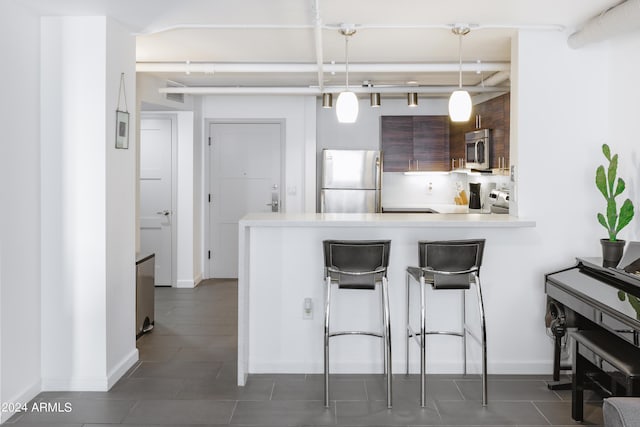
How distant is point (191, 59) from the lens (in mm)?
5133

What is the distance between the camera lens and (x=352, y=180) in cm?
691

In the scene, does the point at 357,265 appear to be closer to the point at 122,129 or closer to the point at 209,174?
the point at 122,129

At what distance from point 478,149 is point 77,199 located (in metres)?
4.12

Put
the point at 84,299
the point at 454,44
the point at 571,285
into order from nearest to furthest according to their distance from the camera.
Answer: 1. the point at 571,285
2. the point at 84,299
3. the point at 454,44

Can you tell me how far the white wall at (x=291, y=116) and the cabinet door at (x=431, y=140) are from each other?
4.51 ft

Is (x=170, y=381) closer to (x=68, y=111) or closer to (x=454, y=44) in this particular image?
(x=68, y=111)

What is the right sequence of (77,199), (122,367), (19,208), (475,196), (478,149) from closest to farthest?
1. (19,208)
2. (77,199)
3. (122,367)
4. (478,149)
5. (475,196)

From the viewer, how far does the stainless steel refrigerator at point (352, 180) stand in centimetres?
689

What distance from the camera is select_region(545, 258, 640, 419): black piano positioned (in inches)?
108

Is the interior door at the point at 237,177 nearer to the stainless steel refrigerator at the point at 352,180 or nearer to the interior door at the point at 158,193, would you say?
the interior door at the point at 158,193

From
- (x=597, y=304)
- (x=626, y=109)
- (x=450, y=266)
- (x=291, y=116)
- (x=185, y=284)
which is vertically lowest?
(x=185, y=284)

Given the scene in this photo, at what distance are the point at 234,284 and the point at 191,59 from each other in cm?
300

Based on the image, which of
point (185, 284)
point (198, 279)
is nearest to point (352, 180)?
point (198, 279)

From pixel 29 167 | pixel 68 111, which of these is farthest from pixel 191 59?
pixel 29 167
